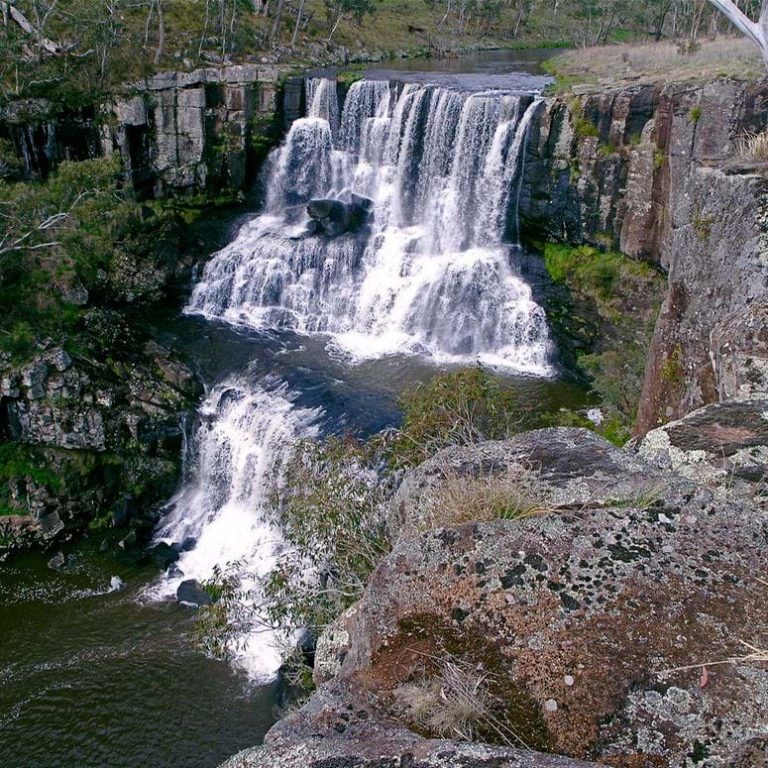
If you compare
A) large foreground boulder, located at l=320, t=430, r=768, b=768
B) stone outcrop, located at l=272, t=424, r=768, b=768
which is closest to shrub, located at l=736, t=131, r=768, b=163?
stone outcrop, located at l=272, t=424, r=768, b=768

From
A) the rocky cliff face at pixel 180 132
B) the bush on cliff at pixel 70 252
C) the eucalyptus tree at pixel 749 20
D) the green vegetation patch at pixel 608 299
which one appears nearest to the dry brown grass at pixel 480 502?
the eucalyptus tree at pixel 749 20

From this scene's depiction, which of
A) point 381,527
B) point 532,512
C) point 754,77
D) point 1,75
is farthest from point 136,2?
point 532,512

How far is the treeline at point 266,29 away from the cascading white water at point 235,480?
17725 millimetres

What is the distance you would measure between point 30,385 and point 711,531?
20689mm

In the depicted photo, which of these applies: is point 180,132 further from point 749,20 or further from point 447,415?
point 749,20

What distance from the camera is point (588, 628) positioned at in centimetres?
422

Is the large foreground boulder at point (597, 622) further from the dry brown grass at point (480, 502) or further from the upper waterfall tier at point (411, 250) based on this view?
the upper waterfall tier at point (411, 250)

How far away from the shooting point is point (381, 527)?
36.2 ft

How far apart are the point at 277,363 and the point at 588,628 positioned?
64.7 feet

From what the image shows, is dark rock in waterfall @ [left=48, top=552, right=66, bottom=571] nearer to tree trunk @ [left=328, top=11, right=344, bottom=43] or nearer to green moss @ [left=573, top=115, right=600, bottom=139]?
green moss @ [left=573, top=115, right=600, bottom=139]

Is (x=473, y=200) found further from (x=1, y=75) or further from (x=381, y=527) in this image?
(x=1, y=75)

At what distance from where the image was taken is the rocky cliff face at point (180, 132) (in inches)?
1204

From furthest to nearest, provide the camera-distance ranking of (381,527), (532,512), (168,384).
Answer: (168,384) → (381,527) → (532,512)

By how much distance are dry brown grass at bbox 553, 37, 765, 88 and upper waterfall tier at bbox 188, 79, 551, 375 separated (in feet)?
16.2
